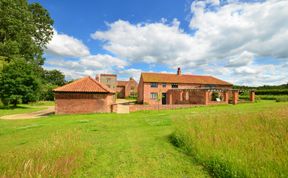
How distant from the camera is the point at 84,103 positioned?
819 inches

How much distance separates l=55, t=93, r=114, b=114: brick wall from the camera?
20.5 metres

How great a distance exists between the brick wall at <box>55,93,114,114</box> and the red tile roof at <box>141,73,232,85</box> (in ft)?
57.1

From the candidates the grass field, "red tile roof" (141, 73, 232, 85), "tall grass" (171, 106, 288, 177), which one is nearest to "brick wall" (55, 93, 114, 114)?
the grass field

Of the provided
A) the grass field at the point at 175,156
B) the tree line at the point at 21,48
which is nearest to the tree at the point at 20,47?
the tree line at the point at 21,48

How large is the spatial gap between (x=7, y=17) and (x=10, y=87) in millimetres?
14229

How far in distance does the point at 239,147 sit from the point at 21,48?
139 feet

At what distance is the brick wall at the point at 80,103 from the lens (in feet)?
67.3

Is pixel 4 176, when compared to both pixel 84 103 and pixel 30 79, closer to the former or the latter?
pixel 84 103

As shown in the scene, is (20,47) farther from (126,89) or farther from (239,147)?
(126,89)

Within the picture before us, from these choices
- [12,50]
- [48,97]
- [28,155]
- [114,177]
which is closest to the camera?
[114,177]

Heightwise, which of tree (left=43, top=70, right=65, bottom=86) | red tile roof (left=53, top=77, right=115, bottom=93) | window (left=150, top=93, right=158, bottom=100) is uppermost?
tree (left=43, top=70, right=65, bottom=86)

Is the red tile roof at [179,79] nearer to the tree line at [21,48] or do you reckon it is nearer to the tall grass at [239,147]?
the tree line at [21,48]

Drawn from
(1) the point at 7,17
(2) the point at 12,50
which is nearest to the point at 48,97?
(2) the point at 12,50

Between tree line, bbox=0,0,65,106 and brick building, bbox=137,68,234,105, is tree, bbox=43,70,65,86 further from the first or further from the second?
brick building, bbox=137,68,234,105
